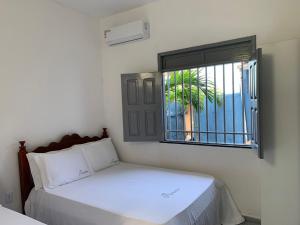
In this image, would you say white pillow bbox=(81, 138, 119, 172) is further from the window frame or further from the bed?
the window frame

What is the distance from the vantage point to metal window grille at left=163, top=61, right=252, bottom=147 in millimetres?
2877

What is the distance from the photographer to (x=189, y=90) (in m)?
3.33

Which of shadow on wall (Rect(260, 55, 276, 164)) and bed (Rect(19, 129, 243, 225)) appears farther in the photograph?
shadow on wall (Rect(260, 55, 276, 164))

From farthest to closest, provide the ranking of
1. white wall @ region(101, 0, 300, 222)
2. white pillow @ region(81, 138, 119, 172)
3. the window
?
white pillow @ region(81, 138, 119, 172)
the window
white wall @ region(101, 0, 300, 222)

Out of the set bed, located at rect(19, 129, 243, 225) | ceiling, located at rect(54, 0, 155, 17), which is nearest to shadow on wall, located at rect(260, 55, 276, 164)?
bed, located at rect(19, 129, 243, 225)

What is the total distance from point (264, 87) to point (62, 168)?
227 centimetres

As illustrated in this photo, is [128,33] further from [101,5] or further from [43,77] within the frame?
[43,77]

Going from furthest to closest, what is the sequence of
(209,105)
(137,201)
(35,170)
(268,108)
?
(209,105) → (35,170) → (268,108) → (137,201)

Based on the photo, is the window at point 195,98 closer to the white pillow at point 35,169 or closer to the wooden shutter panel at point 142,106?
the wooden shutter panel at point 142,106

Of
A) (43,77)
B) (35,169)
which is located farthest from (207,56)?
(35,169)

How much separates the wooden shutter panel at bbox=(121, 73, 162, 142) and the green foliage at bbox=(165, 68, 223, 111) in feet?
0.94

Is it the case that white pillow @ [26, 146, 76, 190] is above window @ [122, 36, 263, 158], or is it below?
below

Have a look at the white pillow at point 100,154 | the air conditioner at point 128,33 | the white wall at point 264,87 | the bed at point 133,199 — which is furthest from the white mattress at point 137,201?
the air conditioner at point 128,33

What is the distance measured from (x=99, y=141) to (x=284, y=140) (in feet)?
7.52
